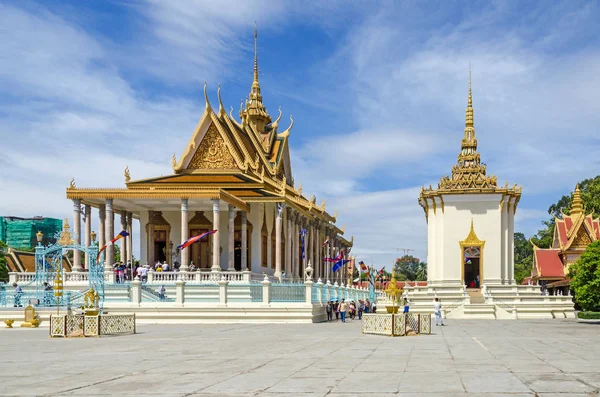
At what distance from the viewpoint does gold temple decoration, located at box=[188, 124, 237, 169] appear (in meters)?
46.5

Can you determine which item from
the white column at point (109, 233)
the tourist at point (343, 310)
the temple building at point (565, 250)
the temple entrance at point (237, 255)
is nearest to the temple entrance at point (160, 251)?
the temple entrance at point (237, 255)

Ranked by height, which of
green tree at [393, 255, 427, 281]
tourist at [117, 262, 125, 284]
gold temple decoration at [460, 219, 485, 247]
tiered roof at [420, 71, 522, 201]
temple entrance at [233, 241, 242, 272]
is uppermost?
tiered roof at [420, 71, 522, 201]

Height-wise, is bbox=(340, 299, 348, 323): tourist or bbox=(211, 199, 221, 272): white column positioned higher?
bbox=(211, 199, 221, 272): white column

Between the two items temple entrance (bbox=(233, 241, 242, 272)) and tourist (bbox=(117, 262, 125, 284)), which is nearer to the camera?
tourist (bbox=(117, 262, 125, 284))

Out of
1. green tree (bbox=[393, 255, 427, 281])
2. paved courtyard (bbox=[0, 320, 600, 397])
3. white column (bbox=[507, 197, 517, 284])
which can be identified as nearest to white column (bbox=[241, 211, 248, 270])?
white column (bbox=[507, 197, 517, 284])

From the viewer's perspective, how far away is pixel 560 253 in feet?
203

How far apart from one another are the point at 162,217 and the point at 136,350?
2840 centimetres

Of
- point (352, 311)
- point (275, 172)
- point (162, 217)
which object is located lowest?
point (352, 311)

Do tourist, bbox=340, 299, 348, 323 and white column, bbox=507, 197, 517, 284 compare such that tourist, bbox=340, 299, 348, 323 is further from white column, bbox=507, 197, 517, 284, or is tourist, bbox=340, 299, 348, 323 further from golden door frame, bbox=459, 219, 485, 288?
white column, bbox=507, 197, 517, 284

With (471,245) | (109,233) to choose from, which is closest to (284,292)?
(109,233)

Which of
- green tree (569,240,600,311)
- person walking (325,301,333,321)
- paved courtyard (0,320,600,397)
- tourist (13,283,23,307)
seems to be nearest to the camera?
paved courtyard (0,320,600,397)

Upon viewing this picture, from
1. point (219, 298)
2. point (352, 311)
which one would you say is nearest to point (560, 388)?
point (219, 298)

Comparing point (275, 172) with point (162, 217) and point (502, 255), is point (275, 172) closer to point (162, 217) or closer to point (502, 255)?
point (162, 217)

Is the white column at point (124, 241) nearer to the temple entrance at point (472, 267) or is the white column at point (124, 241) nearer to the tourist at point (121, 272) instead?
the tourist at point (121, 272)
